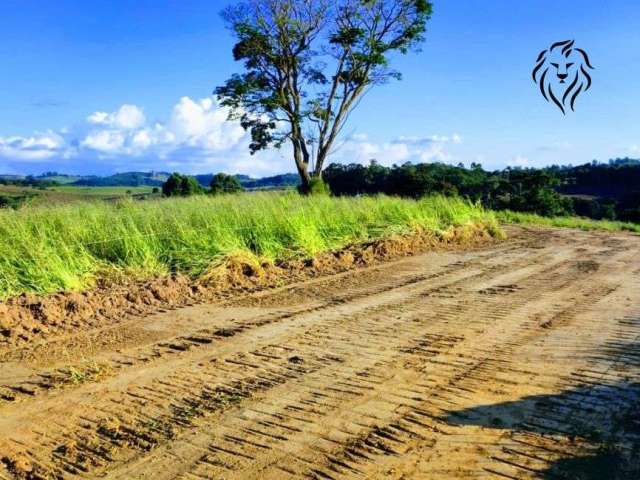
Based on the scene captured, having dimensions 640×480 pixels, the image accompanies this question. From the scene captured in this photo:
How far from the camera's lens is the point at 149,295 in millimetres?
7039

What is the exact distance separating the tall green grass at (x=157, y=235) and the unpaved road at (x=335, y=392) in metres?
1.69

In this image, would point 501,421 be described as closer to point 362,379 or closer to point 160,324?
point 362,379

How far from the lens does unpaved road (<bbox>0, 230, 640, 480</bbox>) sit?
320 centimetres

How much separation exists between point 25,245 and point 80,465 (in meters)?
5.26

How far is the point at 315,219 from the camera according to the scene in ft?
39.3

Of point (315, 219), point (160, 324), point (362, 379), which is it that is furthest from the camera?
point (315, 219)

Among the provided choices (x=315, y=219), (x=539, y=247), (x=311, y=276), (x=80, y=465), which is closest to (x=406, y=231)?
(x=315, y=219)

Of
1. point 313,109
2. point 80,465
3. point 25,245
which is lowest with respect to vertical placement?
point 80,465

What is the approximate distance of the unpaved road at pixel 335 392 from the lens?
3199mm

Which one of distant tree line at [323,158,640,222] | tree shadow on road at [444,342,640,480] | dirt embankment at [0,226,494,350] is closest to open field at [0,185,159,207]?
dirt embankment at [0,226,494,350]

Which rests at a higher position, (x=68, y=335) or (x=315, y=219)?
(x=315, y=219)

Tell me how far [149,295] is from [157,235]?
7.80ft

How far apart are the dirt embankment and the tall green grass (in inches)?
14.4

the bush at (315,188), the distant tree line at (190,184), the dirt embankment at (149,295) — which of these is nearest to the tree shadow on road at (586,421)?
the dirt embankment at (149,295)
